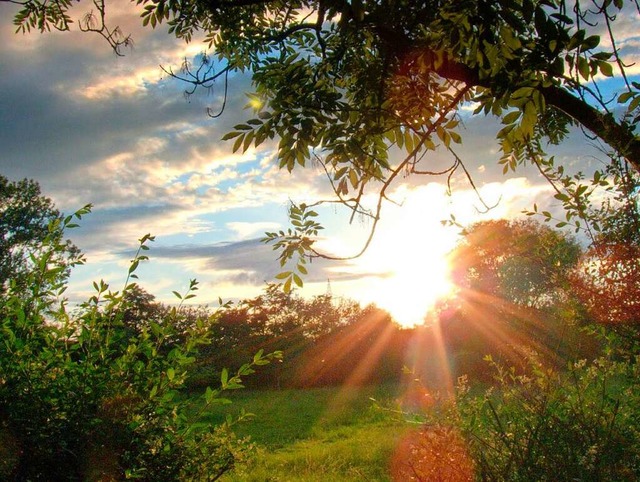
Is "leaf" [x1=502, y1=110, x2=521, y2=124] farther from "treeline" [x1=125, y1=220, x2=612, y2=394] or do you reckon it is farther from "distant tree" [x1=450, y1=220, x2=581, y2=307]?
"treeline" [x1=125, y1=220, x2=612, y2=394]

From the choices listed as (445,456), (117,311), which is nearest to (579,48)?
(445,456)

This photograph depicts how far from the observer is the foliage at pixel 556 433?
9.35 feet

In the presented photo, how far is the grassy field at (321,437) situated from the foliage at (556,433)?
75cm

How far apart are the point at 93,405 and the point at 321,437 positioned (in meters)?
9.75

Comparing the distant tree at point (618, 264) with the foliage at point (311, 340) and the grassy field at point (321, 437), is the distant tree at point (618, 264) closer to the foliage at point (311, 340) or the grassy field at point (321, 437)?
the grassy field at point (321, 437)

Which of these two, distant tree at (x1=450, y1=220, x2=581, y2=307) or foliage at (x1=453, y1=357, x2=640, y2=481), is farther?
distant tree at (x1=450, y1=220, x2=581, y2=307)

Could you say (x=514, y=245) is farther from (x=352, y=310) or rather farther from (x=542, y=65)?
(x=352, y=310)

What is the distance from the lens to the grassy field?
7.01 meters

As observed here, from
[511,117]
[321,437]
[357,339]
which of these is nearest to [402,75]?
[511,117]

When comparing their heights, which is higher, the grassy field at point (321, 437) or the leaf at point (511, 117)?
the leaf at point (511, 117)

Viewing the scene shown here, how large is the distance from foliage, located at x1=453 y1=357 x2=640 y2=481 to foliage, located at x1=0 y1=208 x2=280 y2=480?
1.54 metres

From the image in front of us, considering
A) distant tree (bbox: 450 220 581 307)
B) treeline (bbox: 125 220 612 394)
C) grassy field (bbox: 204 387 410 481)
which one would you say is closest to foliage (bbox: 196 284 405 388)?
treeline (bbox: 125 220 612 394)

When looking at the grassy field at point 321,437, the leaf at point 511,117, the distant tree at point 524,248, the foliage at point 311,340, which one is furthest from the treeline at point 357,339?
the leaf at point 511,117

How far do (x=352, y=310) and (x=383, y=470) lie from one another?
25.1 meters
